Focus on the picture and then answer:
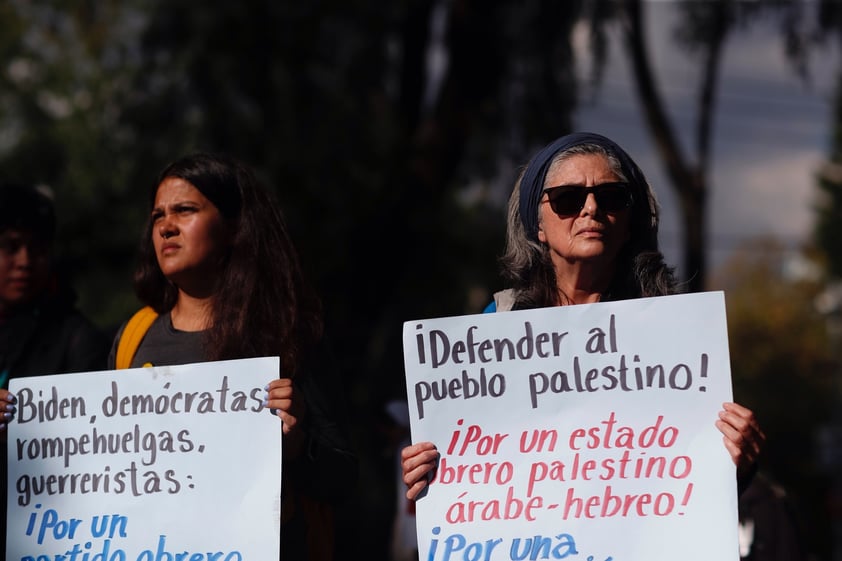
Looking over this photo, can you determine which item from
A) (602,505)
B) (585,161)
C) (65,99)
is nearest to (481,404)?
(602,505)

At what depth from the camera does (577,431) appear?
8.29 ft

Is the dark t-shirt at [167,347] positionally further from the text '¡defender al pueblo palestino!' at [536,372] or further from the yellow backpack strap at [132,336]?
the text '¡defender al pueblo palestino!' at [536,372]

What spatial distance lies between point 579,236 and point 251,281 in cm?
88

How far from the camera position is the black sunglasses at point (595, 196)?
2543 mm

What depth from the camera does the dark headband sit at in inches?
103

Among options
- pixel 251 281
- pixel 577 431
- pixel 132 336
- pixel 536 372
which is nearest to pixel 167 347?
pixel 132 336

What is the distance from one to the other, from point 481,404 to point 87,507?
98 centimetres

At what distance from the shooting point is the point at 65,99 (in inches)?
509

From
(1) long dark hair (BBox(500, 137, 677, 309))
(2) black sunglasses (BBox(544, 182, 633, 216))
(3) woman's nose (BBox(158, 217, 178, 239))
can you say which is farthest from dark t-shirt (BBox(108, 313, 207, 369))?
(2) black sunglasses (BBox(544, 182, 633, 216))

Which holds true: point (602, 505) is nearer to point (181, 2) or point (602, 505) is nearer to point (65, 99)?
point (181, 2)

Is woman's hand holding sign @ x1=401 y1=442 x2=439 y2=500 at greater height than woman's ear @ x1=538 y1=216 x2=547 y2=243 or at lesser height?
lesser

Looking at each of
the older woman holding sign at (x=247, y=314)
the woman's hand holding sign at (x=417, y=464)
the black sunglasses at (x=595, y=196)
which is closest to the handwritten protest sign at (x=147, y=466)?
the older woman holding sign at (x=247, y=314)

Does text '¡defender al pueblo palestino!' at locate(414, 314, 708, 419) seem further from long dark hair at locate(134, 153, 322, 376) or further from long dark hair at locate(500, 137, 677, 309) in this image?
long dark hair at locate(134, 153, 322, 376)

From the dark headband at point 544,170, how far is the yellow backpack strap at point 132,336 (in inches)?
41.0
